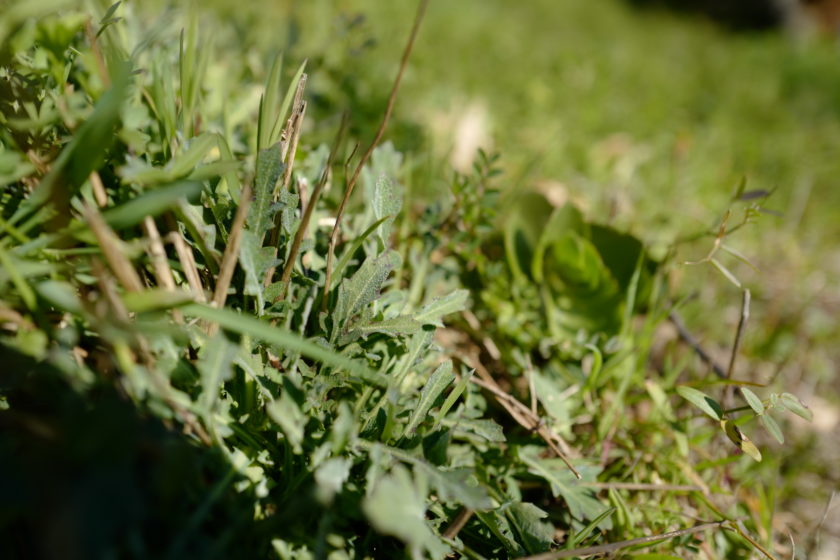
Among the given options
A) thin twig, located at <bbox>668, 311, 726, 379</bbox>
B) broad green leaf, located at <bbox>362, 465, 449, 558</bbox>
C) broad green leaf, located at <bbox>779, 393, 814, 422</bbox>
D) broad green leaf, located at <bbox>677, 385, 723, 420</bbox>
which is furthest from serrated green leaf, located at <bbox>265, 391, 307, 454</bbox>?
thin twig, located at <bbox>668, 311, 726, 379</bbox>

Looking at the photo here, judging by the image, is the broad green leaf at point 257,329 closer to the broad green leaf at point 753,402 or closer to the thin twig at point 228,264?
the thin twig at point 228,264

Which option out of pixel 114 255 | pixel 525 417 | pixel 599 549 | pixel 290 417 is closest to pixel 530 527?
pixel 599 549

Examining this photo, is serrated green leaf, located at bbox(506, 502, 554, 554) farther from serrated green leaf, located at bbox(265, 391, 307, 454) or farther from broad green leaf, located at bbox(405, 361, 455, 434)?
serrated green leaf, located at bbox(265, 391, 307, 454)

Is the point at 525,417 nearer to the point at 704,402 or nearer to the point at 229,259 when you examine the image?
the point at 704,402

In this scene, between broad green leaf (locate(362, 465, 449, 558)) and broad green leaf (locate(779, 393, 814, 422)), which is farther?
broad green leaf (locate(779, 393, 814, 422))

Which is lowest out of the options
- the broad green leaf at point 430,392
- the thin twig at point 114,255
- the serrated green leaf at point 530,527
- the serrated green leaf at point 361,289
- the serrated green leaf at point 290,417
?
the serrated green leaf at point 530,527

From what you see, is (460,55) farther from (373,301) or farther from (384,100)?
(373,301)

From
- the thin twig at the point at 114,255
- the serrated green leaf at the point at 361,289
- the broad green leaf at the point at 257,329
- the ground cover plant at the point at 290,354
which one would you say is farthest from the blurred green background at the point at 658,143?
the thin twig at the point at 114,255
